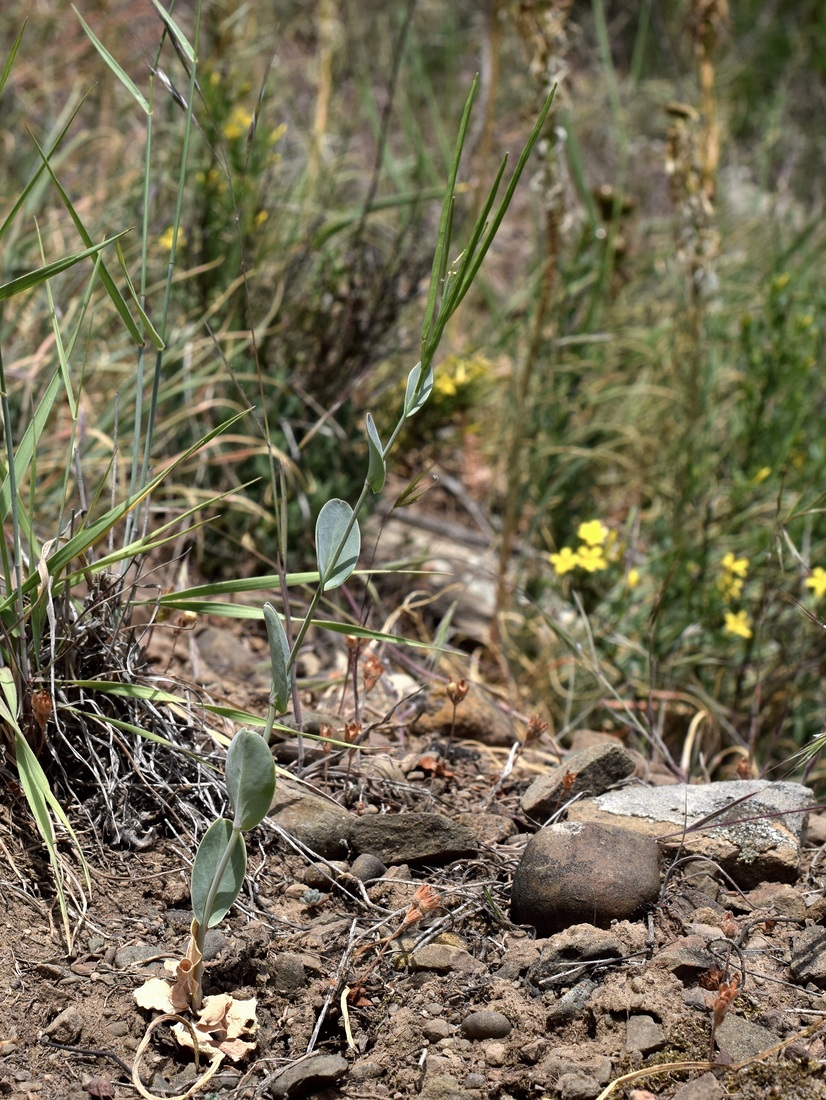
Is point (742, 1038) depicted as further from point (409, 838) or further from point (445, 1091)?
point (409, 838)

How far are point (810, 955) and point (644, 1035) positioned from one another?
26 cm

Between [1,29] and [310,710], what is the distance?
394cm

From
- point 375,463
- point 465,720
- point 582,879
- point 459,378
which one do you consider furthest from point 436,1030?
point 459,378

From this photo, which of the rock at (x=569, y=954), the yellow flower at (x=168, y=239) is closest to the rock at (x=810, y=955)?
the rock at (x=569, y=954)

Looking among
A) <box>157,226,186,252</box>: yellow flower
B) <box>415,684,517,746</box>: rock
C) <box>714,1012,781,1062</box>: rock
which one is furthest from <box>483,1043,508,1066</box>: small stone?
<box>157,226,186,252</box>: yellow flower

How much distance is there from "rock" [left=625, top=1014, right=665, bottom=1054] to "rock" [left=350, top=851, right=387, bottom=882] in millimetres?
405

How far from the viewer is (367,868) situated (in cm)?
144

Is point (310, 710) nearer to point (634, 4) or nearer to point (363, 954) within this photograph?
point (363, 954)

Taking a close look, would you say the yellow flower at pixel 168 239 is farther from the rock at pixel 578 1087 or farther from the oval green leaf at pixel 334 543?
the rock at pixel 578 1087

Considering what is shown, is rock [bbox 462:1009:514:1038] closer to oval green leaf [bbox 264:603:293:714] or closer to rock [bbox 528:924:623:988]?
rock [bbox 528:924:623:988]

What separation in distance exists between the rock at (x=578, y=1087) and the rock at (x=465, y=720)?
804mm

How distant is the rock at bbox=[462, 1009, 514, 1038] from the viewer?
45.9 inches

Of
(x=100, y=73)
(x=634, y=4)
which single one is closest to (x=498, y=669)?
(x=100, y=73)

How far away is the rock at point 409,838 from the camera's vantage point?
1.46 meters
